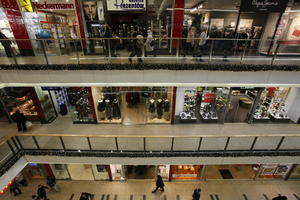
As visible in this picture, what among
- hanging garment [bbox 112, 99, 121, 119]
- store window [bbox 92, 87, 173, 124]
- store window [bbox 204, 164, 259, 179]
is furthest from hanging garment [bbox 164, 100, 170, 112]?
store window [bbox 204, 164, 259, 179]

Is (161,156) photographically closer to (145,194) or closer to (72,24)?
(145,194)

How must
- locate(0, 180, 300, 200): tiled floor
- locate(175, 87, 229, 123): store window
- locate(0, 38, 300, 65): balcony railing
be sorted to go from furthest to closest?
locate(175, 87, 229, 123): store window
locate(0, 180, 300, 200): tiled floor
locate(0, 38, 300, 65): balcony railing

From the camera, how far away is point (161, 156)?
7.36 metres

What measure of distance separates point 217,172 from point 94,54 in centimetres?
1004

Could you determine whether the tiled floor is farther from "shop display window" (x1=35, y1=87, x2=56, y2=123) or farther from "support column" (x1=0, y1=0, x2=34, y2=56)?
"support column" (x1=0, y1=0, x2=34, y2=56)

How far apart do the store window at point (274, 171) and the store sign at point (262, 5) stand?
8.69 m

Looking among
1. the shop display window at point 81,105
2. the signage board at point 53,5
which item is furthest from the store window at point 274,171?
the signage board at point 53,5

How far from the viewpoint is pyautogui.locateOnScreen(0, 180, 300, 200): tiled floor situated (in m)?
8.87

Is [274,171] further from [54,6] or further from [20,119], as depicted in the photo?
[54,6]

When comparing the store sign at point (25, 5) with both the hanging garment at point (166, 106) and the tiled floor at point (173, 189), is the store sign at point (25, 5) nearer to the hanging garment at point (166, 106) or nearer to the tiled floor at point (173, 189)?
the hanging garment at point (166, 106)

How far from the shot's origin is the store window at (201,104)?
32.0 feet

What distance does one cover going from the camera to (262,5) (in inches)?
309

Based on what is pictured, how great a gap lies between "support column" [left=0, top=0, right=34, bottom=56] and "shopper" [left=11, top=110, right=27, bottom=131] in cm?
324

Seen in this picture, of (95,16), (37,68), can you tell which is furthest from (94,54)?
(95,16)
